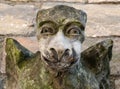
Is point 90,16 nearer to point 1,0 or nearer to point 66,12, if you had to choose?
point 1,0

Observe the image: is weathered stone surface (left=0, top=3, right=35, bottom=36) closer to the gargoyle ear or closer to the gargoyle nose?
the gargoyle ear

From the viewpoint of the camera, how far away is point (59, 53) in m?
1.81

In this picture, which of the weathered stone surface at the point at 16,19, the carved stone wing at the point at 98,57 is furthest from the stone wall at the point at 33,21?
the carved stone wing at the point at 98,57

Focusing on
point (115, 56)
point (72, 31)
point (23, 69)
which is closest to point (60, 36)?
point (72, 31)

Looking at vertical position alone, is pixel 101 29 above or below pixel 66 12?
below

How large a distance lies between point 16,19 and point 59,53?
59.6 inches

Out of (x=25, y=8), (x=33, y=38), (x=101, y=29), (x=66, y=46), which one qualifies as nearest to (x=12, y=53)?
(x=66, y=46)

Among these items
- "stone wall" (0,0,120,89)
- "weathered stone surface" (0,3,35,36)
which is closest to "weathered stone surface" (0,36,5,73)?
"stone wall" (0,0,120,89)

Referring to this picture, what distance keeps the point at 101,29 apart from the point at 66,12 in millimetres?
1290

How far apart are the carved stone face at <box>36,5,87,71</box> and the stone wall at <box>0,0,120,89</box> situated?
2.99 feet

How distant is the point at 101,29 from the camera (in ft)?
10.4

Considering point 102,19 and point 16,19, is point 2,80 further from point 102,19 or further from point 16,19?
point 102,19

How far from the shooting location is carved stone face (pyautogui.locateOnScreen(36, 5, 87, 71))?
5.97 ft

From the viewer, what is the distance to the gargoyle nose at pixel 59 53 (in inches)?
71.0
